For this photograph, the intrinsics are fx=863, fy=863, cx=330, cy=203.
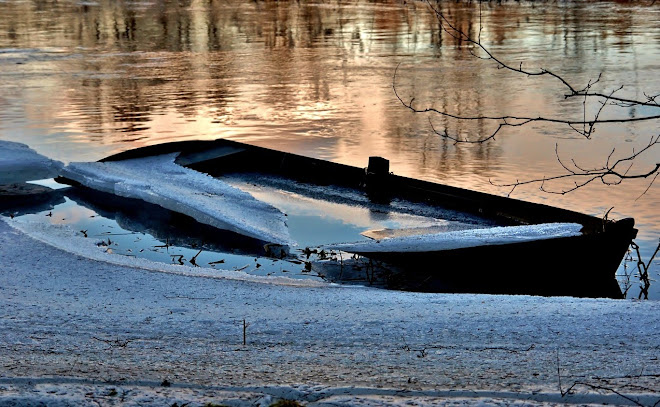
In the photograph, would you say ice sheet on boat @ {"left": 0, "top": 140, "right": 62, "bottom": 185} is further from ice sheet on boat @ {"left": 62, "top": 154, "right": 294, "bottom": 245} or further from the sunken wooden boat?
the sunken wooden boat

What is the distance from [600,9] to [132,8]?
21958mm

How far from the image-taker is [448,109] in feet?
51.0

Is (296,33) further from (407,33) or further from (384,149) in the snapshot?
(384,149)

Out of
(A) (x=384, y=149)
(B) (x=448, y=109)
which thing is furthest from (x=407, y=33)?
(A) (x=384, y=149)

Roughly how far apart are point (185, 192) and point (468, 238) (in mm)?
3774

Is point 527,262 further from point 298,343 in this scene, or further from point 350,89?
point 350,89

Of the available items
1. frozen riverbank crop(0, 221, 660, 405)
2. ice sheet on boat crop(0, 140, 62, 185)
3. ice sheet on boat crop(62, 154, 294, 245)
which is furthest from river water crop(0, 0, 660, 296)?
frozen riverbank crop(0, 221, 660, 405)

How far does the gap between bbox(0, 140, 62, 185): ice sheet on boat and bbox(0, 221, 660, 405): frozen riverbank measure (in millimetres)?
5019

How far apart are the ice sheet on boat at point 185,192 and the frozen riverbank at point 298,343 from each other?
2.31 metres

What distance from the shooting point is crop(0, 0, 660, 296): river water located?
12.5 m

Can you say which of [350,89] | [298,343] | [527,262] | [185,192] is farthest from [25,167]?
[350,89]

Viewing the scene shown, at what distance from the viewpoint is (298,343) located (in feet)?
A: 15.8

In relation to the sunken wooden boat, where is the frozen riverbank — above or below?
above

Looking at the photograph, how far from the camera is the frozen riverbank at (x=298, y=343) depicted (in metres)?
3.79
